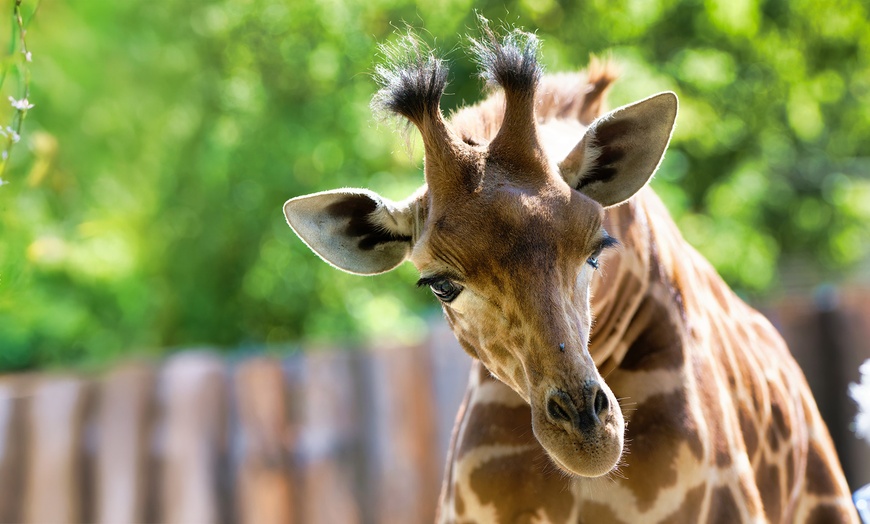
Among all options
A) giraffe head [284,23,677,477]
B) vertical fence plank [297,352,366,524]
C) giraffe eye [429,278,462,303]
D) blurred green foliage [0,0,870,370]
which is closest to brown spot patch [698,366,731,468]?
giraffe head [284,23,677,477]

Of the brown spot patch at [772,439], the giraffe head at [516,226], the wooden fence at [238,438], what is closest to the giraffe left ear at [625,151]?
the giraffe head at [516,226]

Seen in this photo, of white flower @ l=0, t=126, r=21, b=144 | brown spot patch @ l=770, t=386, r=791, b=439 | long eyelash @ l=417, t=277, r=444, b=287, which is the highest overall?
white flower @ l=0, t=126, r=21, b=144

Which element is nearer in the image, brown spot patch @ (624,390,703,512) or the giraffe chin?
the giraffe chin

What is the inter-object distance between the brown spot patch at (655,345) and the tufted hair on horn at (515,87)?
65 centimetres

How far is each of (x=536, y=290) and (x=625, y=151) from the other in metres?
0.59

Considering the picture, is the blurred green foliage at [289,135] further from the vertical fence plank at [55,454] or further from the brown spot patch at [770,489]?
the brown spot patch at [770,489]

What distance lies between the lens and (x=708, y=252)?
24.8ft

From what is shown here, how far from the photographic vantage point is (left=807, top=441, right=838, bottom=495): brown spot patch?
324 centimetres

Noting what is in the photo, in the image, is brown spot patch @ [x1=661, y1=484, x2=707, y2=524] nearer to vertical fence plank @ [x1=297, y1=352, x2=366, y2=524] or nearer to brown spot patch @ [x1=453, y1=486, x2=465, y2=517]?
brown spot patch @ [x1=453, y1=486, x2=465, y2=517]

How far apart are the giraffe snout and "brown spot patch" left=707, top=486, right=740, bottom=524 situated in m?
0.66

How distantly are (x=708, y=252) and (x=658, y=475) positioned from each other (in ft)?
17.0

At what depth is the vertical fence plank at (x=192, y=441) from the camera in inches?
213

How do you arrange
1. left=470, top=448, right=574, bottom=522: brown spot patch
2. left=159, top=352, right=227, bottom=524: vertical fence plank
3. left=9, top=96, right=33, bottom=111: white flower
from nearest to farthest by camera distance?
left=9, top=96, right=33, bottom=111: white flower, left=470, top=448, right=574, bottom=522: brown spot patch, left=159, top=352, right=227, bottom=524: vertical fence plank

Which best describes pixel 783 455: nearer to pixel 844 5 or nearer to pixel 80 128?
pixel 844 5
